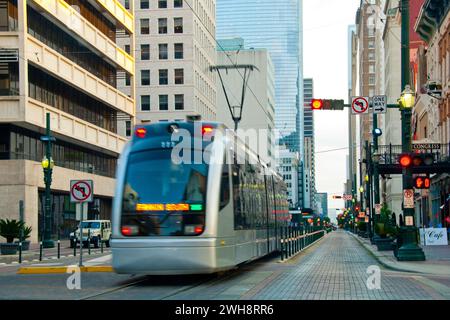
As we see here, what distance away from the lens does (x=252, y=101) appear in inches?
5915

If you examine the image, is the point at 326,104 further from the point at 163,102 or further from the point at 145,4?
the point at 145,4

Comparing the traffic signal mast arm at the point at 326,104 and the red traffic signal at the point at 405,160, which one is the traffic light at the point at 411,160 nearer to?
the red traffic signal at the point at 405,160

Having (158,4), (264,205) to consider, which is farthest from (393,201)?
(264,205)

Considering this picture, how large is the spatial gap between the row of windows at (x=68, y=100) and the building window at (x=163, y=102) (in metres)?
25.4

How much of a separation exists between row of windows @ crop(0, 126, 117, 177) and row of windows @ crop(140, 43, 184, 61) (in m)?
27.0

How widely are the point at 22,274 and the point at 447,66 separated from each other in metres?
36.2

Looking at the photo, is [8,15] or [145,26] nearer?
[8,15]

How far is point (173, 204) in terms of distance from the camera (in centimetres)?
1669

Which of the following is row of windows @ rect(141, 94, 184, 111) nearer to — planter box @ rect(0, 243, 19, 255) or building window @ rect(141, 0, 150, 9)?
building window @ rect(141, 0, 150, 9)

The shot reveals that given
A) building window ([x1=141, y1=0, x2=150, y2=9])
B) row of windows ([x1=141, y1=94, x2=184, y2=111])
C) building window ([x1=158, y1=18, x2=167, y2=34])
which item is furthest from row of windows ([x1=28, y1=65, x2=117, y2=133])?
building window ([x1=141, y1=0, x2=150, y2=9])

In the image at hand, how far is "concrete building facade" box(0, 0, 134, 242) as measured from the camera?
51.1 meters

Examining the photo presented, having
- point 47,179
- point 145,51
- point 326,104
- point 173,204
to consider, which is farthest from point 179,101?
point 173,204

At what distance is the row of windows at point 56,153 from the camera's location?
52125 millimetres

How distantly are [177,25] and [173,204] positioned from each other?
83913 millimetres
